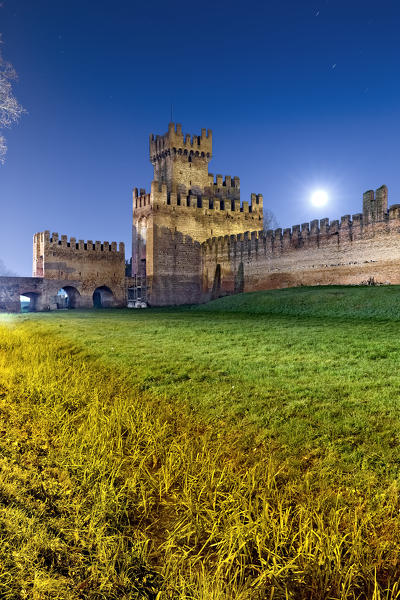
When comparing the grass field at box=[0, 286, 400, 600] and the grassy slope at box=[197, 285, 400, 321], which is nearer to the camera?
the grass field at box=[0, 286, 400, 600]

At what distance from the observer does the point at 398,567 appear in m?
2.08

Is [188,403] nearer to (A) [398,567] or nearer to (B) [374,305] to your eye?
(A) [398,567]

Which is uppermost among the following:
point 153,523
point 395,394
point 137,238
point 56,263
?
point 137,238

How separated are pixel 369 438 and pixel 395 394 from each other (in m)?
1.34

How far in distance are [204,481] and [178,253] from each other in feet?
120

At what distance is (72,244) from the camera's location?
3859 centimetres

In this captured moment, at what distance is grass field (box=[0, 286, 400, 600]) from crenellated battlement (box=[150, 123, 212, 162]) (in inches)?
1602

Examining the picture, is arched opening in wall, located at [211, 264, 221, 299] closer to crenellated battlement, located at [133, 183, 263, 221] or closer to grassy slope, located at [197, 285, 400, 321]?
crenellated battlement, located at [133, 183, 263, 221]

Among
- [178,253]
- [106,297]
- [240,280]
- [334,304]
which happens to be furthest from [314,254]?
[106,297]

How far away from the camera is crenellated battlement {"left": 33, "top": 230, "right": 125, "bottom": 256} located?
37.2 m

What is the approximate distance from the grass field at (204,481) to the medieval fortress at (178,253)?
80.0 feet

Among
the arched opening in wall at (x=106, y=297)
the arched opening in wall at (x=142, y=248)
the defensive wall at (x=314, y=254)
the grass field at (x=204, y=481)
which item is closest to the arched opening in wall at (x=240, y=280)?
the defensive wall at (x=314, y=254)

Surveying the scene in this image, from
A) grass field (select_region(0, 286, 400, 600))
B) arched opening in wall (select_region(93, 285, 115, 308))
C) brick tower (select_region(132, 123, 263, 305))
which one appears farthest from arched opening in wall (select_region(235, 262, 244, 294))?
grass field (select_region(0, 286, 400, 600))

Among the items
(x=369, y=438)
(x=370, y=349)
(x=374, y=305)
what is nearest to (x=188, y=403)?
(x=369, y=438)
